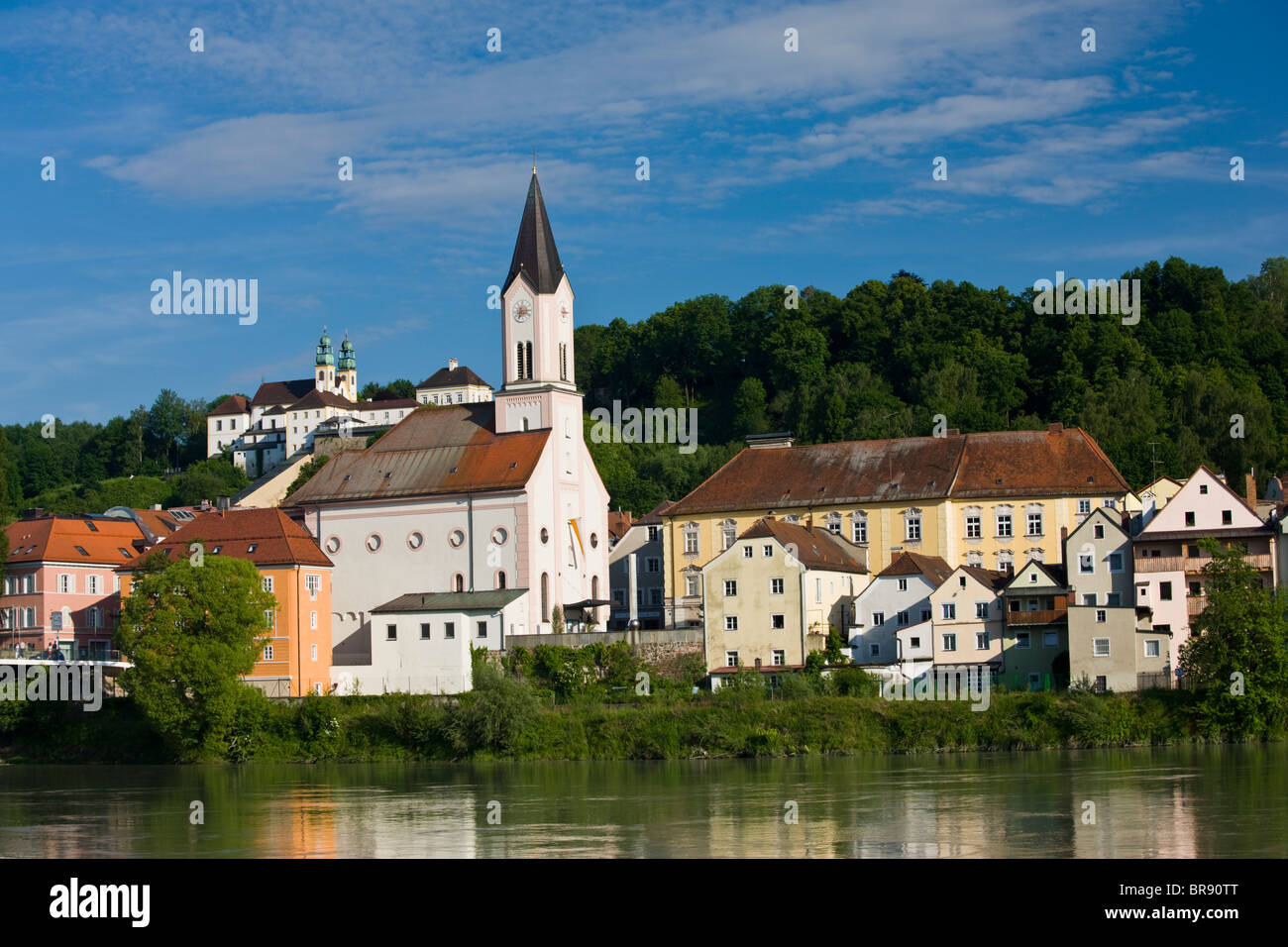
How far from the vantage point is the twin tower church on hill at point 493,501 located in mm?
68000

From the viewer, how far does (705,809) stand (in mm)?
35938

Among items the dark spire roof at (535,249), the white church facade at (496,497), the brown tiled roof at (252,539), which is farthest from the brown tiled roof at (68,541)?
the dark spire roof at (535,249)

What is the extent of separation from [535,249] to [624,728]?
28.0 m

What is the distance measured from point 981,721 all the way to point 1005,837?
72.3 feet

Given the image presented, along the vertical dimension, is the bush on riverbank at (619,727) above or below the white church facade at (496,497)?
below

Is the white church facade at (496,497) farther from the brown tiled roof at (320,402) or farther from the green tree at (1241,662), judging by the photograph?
the brown tiled roof at (320,402)

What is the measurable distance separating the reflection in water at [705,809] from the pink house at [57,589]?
780 inches

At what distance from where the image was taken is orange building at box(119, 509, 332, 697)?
6228 centimetres

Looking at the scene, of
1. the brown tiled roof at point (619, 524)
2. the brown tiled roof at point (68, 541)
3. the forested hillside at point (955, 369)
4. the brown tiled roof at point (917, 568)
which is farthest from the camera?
the forested hillside at point (955, 369)

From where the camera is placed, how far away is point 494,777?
47.2 metres

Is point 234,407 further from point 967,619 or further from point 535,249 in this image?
point 967,619

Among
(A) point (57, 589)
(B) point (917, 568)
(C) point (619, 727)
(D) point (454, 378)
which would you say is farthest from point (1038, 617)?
(D) point (454, 378)

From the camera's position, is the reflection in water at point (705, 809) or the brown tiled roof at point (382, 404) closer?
the reflection in water at point (705, 809)
